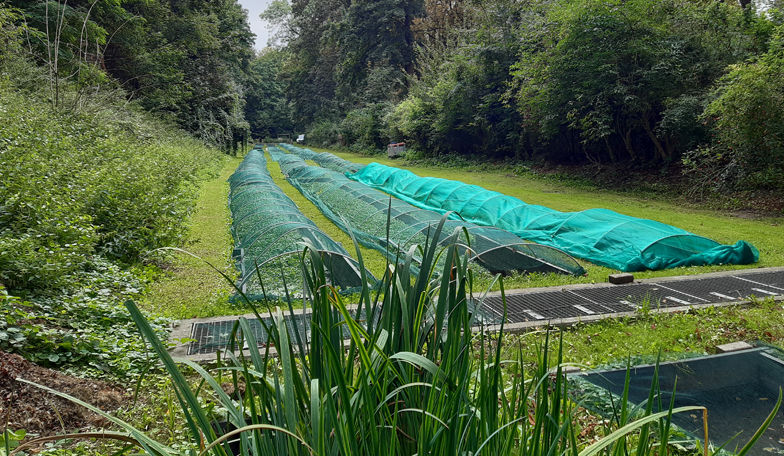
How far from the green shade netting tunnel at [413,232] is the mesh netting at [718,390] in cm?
139

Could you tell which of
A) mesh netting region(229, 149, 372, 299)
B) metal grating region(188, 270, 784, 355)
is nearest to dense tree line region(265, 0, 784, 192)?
metal grating region(188, 270, 784, 355)

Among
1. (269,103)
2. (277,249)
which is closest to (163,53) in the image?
(277,249)

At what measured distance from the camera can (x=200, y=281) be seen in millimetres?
6695

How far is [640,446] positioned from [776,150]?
1284 centimetres

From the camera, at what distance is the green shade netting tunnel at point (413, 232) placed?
7508mm

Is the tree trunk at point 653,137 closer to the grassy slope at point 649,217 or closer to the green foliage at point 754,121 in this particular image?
the grassy slope at point 649,217

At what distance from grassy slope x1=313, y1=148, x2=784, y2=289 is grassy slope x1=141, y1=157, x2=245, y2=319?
12.8ft

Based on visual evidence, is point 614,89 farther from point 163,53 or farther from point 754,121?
point 163,53

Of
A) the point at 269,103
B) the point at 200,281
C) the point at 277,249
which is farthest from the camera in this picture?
the point at 269,103

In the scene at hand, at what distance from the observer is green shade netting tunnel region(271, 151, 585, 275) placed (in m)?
7.51

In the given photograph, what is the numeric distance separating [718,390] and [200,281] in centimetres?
587

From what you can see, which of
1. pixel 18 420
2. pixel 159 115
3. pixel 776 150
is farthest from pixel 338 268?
pixel 159 115

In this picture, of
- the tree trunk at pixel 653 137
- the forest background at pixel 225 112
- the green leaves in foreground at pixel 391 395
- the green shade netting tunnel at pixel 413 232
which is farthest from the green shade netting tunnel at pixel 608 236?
the tree trunk at pixel 653 137

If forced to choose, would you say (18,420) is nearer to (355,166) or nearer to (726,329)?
(726,329)
